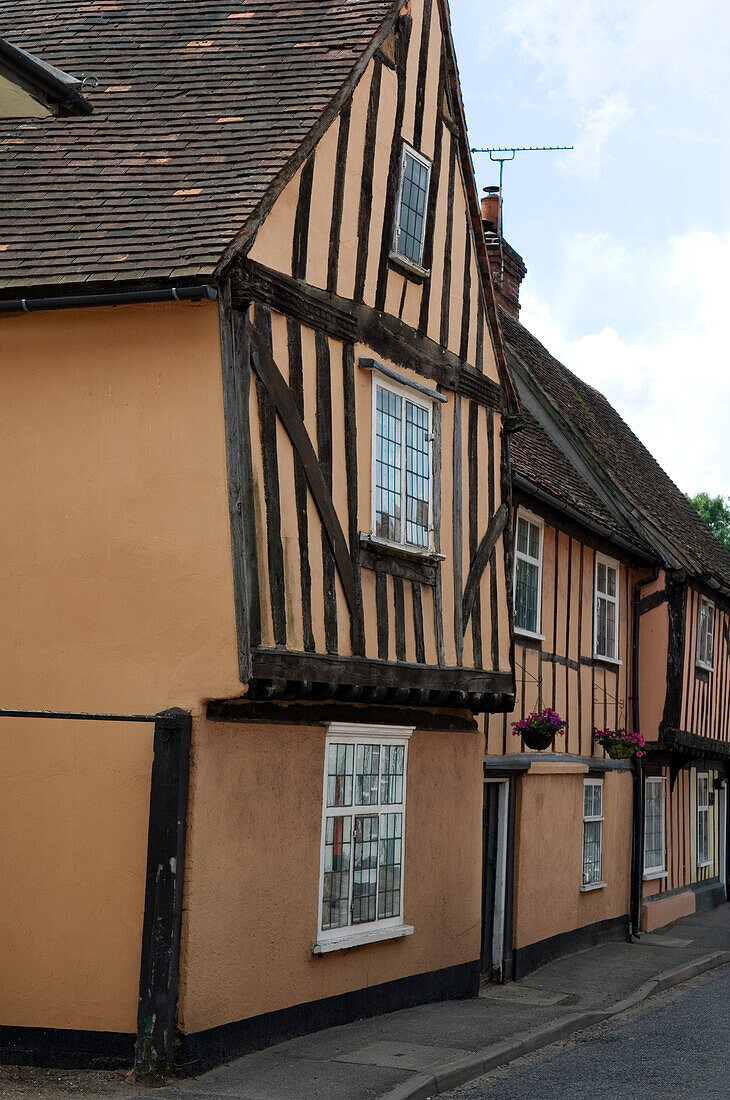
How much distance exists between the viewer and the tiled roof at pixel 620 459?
62.4 ft

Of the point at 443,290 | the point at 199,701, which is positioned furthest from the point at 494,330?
the point at 199,701

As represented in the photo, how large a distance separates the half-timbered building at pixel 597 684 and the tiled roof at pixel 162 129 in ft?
17.0

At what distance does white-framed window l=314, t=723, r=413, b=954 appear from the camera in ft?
33.5

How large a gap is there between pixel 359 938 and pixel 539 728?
407cm

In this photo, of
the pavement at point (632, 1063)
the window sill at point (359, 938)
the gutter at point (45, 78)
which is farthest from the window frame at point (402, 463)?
the pavement at point (632, 1063)

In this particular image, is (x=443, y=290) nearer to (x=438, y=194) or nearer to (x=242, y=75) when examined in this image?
(x=438, y=194)

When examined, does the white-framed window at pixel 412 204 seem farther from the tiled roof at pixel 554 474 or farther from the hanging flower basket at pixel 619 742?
the hanging flower basket at pixel 619 742

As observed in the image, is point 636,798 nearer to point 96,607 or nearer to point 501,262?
point 501,262

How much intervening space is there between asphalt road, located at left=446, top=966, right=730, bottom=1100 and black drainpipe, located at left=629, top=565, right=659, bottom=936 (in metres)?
5.58

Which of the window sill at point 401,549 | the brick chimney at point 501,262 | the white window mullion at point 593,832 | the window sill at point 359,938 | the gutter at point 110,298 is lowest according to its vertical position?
the window sill at point 359,938

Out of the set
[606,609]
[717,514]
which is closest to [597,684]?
[606,609]

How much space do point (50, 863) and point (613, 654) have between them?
35.1 feet

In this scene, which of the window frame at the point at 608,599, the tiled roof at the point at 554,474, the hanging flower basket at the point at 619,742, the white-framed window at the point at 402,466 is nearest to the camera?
the white-framed window at the point at 402,466

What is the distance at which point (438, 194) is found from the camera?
1200cm
